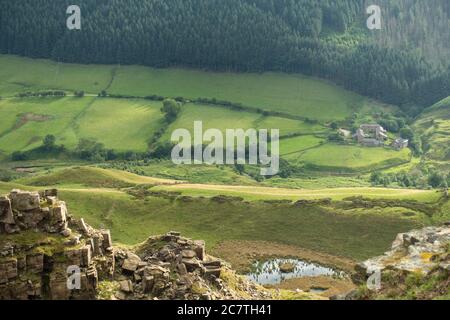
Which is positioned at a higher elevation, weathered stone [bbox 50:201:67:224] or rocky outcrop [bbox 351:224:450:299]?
weathered stone [bbox 50:201:67:224]

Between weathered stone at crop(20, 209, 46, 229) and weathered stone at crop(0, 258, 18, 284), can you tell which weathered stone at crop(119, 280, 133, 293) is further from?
weathered stone at crop(20, 209, 46, 229)

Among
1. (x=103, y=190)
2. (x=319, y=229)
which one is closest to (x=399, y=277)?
(x=319, y=229)

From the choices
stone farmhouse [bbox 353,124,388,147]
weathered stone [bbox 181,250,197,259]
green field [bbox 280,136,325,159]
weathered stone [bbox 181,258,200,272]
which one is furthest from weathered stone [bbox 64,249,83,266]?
stone farmhouse [bbox 353,124,388,147]

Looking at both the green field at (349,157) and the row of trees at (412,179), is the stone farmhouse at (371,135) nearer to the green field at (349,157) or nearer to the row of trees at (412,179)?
the green field at (349,157)

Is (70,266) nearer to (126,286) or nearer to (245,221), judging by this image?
(126,286)

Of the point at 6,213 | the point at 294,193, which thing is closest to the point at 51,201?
the point at 6,213
